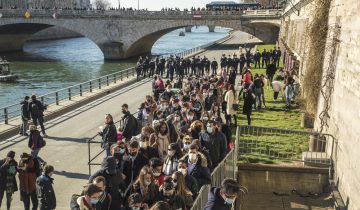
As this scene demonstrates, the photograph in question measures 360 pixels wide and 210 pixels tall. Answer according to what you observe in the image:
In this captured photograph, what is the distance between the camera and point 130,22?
199 ft

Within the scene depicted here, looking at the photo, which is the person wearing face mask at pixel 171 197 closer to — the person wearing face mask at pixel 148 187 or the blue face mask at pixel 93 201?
the person wearing face mask at pixel 148 187

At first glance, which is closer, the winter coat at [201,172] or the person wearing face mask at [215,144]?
the winter coat at [201,172]

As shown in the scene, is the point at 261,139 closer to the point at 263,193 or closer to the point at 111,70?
the point at 263,193

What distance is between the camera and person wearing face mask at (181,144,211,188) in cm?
798

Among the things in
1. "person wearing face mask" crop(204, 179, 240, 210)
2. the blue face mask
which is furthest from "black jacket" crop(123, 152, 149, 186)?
"person wearing face mask" crop(204, 179, 240, 210)

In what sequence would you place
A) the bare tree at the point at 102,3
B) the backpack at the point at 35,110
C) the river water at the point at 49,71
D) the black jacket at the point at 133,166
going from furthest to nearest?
the bare tree at the point at 102,3 < the river water at the point at 49,71 < the backpack at the point at 35,110 < the black jacket at the point at 133,166

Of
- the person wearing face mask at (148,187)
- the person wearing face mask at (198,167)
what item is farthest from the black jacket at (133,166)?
the person wearing face mask at (148,187)

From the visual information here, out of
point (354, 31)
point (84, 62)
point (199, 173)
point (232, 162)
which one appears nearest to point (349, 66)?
point (354, 31)

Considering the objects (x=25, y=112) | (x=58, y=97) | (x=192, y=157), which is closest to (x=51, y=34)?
(x=58, y=97)

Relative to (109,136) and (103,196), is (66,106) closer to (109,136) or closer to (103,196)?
(109,136)

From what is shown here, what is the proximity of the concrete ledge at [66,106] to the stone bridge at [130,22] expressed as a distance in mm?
29523

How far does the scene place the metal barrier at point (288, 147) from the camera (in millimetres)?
11172

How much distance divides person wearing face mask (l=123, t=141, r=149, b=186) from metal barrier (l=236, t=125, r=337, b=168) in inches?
143

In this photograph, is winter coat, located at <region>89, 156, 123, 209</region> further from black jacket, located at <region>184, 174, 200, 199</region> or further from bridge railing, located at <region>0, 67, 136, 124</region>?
bridge railing, located at <region>0, 67, 136, 124</region>
